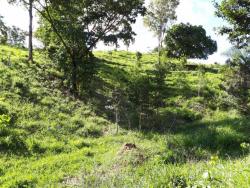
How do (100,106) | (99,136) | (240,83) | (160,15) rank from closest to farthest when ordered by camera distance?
(99,136)
(100,106)
(240,83)
(160,15)

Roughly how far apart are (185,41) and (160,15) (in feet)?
23.3

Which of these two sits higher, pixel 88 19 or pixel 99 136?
pixel 88 19

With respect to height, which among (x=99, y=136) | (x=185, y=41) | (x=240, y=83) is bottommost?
(x=99, y=136)

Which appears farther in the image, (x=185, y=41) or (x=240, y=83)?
(x=185, y=41)

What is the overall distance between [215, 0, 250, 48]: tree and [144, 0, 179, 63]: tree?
22.5m

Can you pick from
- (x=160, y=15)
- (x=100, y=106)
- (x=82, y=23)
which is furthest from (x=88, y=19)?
(x=160, y=15)

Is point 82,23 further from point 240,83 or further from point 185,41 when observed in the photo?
point 185,41

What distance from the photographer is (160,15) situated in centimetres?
4947

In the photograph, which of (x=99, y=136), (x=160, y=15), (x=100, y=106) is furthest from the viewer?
(x=160, y=15)

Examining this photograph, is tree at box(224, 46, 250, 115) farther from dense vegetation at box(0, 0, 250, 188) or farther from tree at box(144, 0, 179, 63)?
tree at box(144, 0, 179, 63)

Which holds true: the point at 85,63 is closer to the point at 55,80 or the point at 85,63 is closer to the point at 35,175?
the point at 55,80

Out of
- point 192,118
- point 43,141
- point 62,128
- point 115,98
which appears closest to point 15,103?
point 62,128

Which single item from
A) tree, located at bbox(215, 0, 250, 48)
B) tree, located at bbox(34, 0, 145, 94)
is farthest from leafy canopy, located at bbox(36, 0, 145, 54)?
tree, located at bbox(215, 0, 250, 48)

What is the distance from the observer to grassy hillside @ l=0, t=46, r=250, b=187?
11992mm
